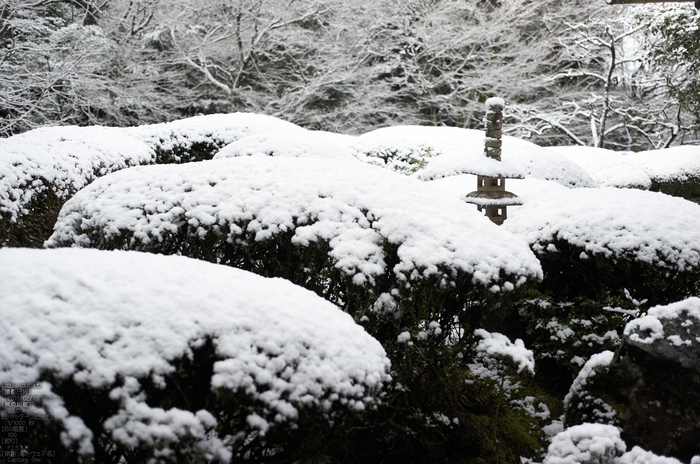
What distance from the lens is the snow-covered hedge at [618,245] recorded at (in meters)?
4.01

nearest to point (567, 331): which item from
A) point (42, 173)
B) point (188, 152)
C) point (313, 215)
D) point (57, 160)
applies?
point (313, 215)

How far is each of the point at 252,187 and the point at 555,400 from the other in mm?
3122

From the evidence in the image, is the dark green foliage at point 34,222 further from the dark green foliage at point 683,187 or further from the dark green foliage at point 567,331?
the dark green foliage at point 683,187

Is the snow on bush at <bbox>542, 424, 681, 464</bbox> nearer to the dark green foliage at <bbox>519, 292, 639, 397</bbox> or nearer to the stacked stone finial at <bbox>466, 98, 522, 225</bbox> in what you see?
the dark green foliage at <bbox>519, 292, 639, 397</bbox>

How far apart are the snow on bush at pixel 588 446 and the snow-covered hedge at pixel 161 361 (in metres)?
1.26

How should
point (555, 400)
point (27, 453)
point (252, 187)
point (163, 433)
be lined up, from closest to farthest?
point (163, 433)
point (27, 453)
point (252, 187)
point (555, 400)

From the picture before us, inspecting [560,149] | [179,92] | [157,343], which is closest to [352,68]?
[179,92]

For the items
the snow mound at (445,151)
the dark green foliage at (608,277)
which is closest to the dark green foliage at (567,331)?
the dark green foliage at (608,277)

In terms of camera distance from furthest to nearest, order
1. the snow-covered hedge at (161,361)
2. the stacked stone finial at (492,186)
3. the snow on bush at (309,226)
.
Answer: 1. the stacked stone finial at (492,186)
2. the snow on bush at (309,226)
3. the snow-covered hedge at (161,361)

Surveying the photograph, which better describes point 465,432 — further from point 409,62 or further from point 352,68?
point 409,62

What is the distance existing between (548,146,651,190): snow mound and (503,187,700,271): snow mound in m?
8.66

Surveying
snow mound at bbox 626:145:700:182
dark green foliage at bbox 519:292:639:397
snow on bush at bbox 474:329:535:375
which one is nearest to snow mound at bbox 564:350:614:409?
dark green foliage at bbox 519:292:639:397

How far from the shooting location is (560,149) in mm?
14969

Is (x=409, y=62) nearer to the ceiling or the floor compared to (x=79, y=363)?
nearer to the ceiling
